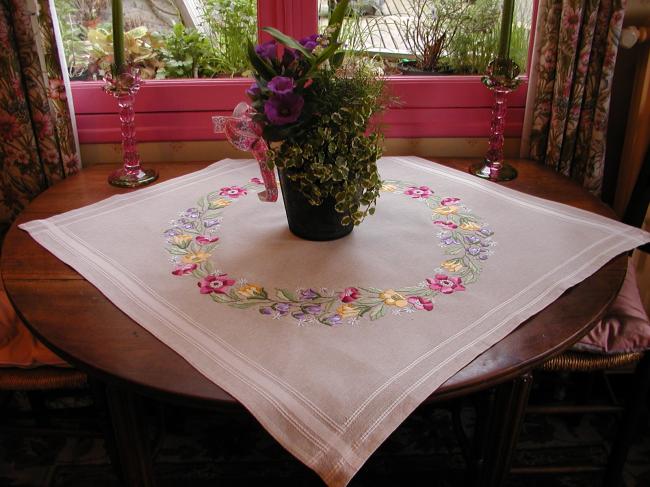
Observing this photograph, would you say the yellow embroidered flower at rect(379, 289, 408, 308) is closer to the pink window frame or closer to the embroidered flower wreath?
the embroidered flower wreath

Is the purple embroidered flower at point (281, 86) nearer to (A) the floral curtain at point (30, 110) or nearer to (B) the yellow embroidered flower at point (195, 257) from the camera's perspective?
(B) the yellow embroidered flower at point (195, 257)

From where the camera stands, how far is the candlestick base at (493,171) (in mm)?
1592

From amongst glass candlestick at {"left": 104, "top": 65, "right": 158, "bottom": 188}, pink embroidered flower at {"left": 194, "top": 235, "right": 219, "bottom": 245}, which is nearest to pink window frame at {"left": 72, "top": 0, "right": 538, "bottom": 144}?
glass candlestick at {"left": 104, "top": 65, "right": 158, "bottom": 188}

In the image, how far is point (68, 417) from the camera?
5.07 feet

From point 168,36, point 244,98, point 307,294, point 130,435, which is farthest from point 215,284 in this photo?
point 168,36

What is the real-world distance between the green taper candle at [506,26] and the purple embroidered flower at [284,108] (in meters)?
0.69

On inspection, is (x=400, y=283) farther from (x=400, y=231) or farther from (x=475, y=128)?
(x=475, y=128)

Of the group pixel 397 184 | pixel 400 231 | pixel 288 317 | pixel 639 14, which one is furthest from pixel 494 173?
pixel 288 317

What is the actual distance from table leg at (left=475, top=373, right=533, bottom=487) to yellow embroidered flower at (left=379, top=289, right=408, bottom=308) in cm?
26

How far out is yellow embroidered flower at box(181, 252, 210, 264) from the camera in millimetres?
1176

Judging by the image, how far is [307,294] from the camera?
1058 millimetres

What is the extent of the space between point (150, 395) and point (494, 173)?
3.63 feet

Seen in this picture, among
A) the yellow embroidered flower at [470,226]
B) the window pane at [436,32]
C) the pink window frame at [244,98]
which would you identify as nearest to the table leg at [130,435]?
the yellow embroidered flower at [470,226]

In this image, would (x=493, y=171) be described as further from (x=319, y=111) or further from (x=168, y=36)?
(x=168, y=36)
